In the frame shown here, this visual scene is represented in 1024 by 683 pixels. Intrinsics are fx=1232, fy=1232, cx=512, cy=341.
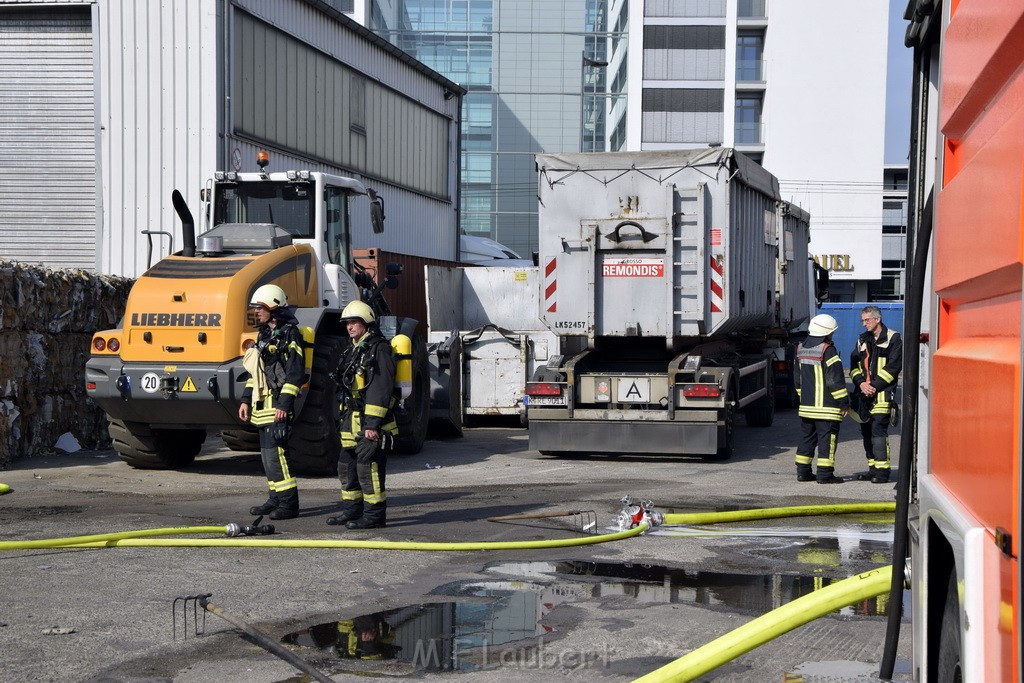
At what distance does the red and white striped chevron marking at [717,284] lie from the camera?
46.8ft

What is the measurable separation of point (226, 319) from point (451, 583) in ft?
16.6

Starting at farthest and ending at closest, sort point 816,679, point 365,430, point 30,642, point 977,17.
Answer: point 365,430 → point 30,642 → point 816,679 → point 977,17

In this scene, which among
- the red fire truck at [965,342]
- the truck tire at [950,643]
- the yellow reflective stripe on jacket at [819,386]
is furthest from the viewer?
the yellow reflective stripe on jacket at [819,386]

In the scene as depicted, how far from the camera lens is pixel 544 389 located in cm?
1441

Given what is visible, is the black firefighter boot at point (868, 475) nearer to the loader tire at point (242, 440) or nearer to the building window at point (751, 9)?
the loader tire at point (242, 440)

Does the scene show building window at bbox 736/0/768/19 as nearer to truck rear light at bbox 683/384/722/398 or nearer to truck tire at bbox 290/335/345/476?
truck rear light at bbox 683/384/722/398

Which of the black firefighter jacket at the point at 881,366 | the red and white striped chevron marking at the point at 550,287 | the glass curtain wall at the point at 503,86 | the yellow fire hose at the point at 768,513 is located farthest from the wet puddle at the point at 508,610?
the glass curtain wall at the point at 503,86

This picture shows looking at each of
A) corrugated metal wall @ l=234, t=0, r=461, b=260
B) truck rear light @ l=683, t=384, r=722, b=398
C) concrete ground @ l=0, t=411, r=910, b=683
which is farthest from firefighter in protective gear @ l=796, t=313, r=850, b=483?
corrugated metal wall @ l=234, t=0, r=461, b=260

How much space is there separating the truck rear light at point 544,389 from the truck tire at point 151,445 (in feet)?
12.6

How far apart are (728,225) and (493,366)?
465cm

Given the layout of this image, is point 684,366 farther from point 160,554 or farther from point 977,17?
point 977,17

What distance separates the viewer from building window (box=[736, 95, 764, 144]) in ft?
203

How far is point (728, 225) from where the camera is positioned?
14.3 meters

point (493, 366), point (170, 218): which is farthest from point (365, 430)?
point (170, 218)
